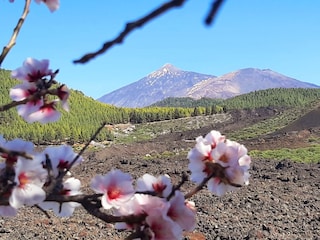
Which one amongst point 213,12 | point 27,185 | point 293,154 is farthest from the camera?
point 293,154

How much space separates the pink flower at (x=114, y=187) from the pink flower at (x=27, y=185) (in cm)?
12

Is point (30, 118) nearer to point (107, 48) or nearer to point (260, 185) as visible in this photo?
point (107, 48)

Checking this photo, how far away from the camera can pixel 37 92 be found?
108 centimetres

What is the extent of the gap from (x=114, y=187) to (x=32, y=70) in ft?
0.86

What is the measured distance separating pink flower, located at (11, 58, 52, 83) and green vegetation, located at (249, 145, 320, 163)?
1859cm

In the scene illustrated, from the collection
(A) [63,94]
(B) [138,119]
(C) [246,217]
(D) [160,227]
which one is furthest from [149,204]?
(B) [138,119]

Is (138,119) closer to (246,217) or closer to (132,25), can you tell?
(246,217)

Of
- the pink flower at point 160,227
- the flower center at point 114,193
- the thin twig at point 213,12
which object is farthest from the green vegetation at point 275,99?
the thin twig at point 213,12

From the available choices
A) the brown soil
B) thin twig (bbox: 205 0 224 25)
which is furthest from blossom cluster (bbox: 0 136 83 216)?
the brown soil

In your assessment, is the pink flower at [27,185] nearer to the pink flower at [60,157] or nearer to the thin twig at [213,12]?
the pink flower at [60,157]

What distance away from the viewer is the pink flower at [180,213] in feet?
3.32

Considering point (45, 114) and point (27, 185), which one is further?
point (45, 114)

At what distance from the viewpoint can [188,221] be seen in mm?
1028

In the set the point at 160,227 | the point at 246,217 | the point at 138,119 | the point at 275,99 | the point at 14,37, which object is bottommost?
the point at 275,99
